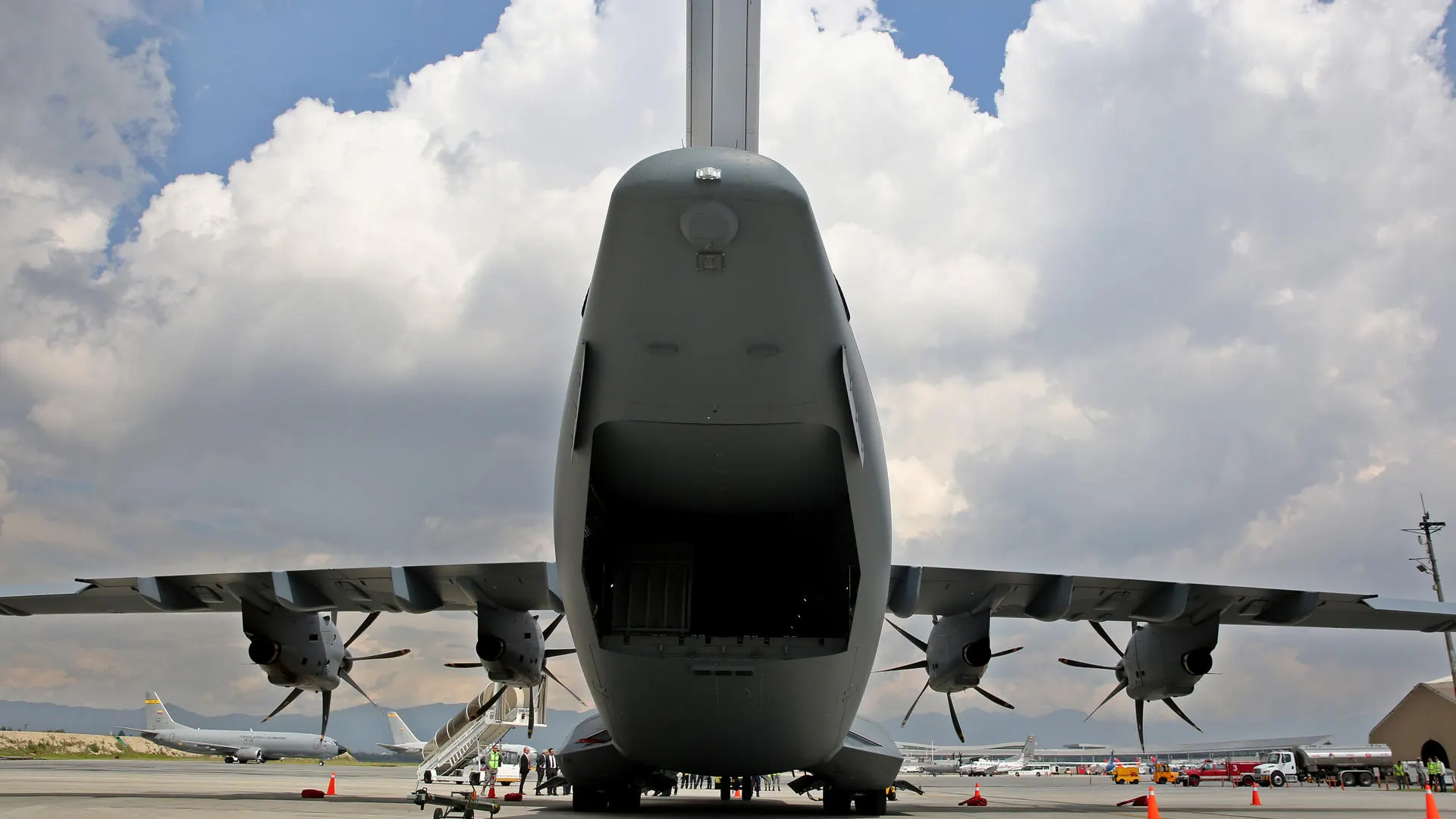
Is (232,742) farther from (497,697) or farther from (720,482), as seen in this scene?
(720,482)

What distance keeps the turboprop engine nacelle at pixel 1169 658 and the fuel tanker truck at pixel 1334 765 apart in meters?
31.0

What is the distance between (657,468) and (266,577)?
22.5ft

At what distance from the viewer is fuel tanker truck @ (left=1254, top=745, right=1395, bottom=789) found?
40281 millimetres

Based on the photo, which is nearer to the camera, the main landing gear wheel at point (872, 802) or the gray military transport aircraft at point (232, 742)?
the main landing gear wheel at point (872, 802)

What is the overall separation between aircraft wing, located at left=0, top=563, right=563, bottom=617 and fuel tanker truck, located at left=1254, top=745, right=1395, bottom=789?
124 ft

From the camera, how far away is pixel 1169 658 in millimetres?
13984

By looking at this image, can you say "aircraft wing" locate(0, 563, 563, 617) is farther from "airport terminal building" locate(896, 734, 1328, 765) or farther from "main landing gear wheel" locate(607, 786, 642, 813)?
"airport terminal building" locate(896, 734, 1328, 765)

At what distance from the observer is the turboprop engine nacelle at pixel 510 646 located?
486 inches

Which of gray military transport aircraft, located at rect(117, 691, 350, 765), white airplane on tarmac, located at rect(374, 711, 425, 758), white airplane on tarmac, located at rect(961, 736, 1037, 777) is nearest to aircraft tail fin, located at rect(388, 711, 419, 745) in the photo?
white airplane on tarmac, located at rect(374, 711, 425, 758)

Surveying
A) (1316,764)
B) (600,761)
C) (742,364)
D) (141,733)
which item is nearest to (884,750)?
(600,761)

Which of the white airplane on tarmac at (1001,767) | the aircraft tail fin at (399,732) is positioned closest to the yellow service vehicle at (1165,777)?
the white airplane on tarmac at (1001,767)

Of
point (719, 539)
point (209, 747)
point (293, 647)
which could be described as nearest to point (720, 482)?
point (719, 539)

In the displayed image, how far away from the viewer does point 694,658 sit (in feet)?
29.8

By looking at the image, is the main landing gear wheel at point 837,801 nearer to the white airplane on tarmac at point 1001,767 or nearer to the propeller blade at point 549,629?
the propeller blade at point 549,629
